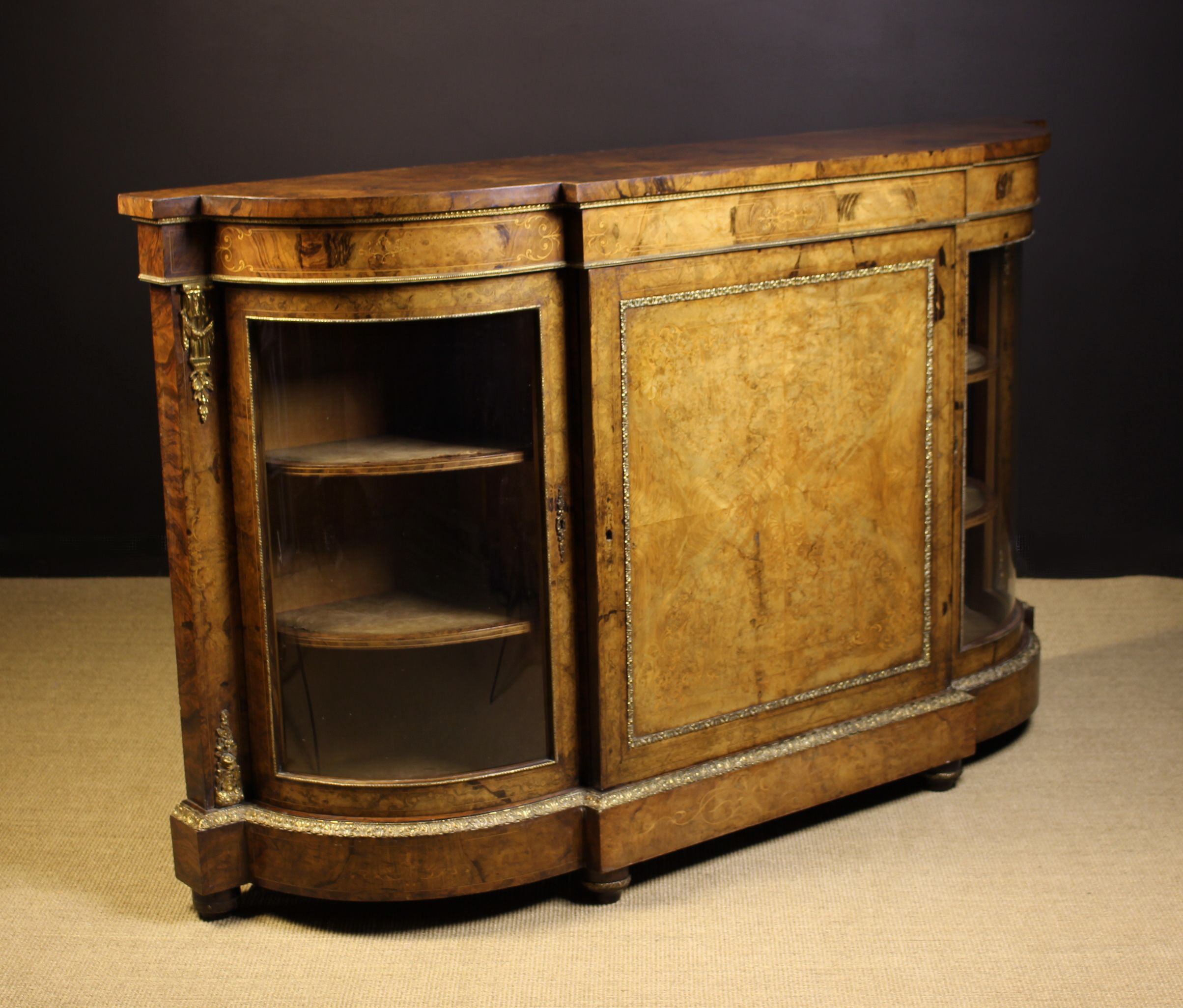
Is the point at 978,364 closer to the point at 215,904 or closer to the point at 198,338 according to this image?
the point at 198,338

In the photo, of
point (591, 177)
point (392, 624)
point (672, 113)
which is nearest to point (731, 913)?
point (392, 624)

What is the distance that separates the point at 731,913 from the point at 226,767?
1.03 meters

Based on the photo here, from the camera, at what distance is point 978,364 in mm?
3717

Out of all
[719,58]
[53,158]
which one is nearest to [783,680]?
[719,58]

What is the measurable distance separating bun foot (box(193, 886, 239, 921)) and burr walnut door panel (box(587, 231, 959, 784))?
770 millimetres

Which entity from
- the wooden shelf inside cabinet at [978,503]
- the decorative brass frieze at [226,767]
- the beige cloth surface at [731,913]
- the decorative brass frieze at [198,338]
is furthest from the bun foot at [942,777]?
the decorative brass frieze at [198,338]

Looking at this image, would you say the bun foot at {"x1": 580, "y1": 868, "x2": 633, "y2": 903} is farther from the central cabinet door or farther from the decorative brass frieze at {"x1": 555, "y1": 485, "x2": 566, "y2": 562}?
the decorative brass frieze at {"x1": 555, "y1": 485, "x2": 566, "y2": 562}

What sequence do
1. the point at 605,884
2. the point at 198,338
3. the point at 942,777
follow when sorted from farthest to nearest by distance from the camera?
the point at 942,777
the point at 605,884
the point at 198,338

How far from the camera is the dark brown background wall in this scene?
5.07 metres

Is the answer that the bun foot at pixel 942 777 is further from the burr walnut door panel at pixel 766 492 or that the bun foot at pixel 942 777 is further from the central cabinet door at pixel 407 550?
the central cabinet door at pixel 407 550

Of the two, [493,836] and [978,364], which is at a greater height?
[978,364]

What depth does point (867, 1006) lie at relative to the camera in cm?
281

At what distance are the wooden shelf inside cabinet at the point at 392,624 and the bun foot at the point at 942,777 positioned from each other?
44.4 inches

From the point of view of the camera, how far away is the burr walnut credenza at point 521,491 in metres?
2.94
